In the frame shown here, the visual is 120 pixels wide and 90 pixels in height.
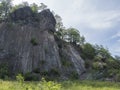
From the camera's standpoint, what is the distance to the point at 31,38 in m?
74.4

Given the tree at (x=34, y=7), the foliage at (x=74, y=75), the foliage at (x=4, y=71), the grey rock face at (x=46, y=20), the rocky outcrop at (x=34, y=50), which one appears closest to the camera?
the foliage at (x=4, y=71)

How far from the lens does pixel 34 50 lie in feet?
237

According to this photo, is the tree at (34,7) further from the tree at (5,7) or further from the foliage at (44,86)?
the foliage at (44,86)

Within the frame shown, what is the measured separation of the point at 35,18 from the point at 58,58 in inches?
587

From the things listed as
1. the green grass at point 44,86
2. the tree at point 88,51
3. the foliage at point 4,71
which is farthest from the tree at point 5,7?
the green grass at point 44,86

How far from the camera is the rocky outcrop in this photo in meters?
69.1

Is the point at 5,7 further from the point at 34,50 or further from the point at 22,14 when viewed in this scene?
the point at 34,50

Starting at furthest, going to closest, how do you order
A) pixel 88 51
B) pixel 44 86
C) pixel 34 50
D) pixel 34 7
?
pixel 34 7
pixel 88 51
pixel 34 50
pixel 44 86

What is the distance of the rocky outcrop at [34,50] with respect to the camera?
69062 millimetres

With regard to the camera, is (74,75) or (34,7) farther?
(34,7)

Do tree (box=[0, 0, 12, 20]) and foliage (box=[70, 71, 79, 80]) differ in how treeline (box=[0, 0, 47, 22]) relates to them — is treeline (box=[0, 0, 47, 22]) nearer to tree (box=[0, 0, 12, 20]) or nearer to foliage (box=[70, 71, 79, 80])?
tree (box=[0, 0, 12, 20])

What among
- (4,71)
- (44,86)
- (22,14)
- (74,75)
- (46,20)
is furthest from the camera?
(22,14)

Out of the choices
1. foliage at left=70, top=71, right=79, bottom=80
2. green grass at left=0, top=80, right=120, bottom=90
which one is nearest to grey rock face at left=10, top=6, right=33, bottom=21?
foliage at left=70, top=71, right=79, bottom=80

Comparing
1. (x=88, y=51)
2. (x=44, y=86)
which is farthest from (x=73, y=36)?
(x=44, y=86)
